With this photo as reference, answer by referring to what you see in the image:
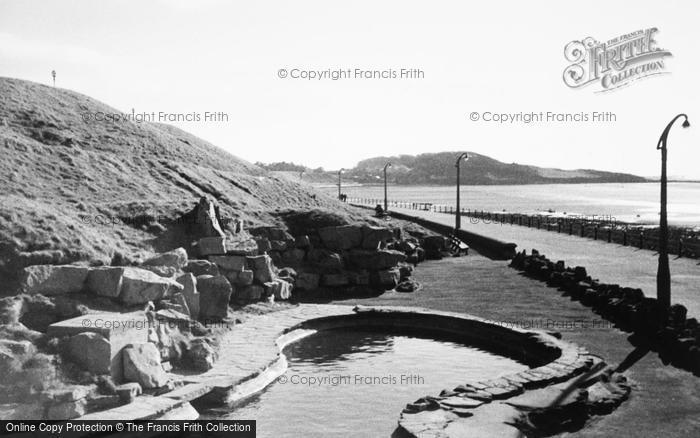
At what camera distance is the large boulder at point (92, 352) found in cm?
1078

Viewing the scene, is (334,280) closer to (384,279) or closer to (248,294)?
(384,279)

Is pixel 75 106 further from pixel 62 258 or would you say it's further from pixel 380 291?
pixel 62 258

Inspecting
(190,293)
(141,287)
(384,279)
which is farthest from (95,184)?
(141,287)

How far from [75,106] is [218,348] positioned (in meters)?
21.9

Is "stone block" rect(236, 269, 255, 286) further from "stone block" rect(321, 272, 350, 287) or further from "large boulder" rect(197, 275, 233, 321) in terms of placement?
"stone block" rect(321, 272, 350, 287)

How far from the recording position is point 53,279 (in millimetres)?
12805

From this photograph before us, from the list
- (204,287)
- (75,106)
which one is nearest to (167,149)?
(75,106)

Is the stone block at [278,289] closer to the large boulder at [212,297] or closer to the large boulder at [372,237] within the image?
the large boulder at [212,297]

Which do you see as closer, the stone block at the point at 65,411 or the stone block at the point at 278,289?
the stone block at the point at 65,411

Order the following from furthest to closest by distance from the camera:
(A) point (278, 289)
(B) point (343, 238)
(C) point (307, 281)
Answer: (B) point (343, 238), (C) point (307, 281), (A) point (278, 289)

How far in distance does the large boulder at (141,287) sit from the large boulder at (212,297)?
2.22 metres

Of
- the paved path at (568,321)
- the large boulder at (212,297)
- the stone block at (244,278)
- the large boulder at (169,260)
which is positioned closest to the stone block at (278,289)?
the stone block at (244,278)

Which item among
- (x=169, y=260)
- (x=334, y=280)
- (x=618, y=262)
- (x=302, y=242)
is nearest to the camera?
(x=169, y=260)

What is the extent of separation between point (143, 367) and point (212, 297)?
537 centimetres
